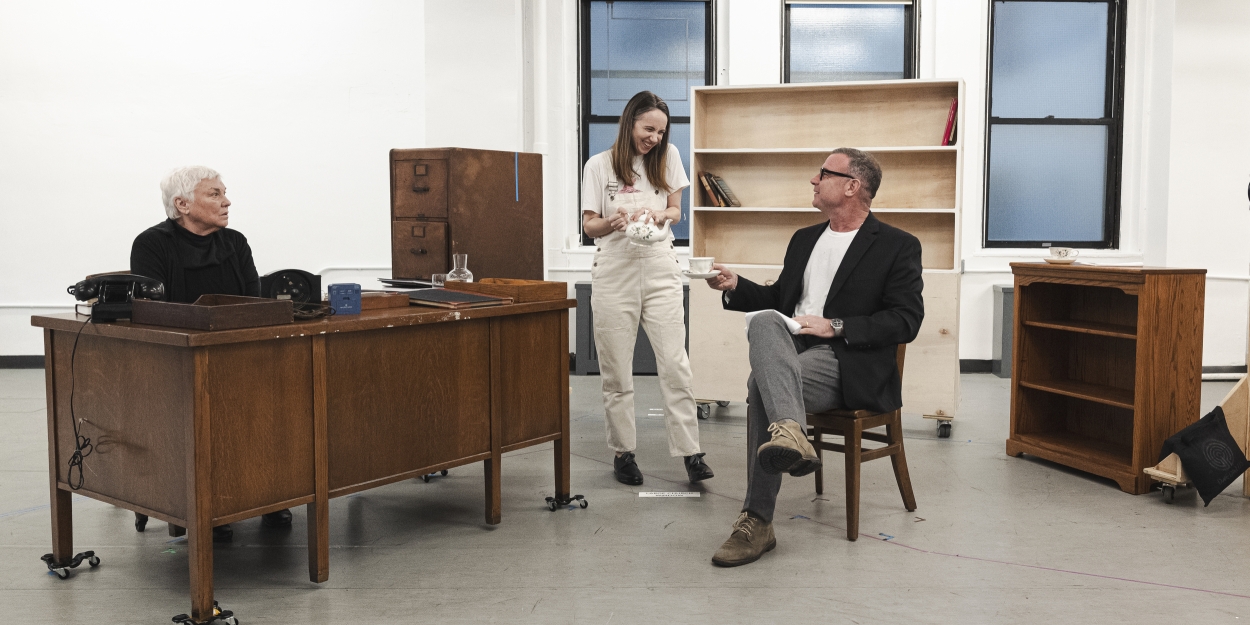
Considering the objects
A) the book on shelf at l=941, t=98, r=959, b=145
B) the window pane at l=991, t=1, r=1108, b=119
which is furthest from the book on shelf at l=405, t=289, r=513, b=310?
the window pane at l=991, t=1, r=1108, b=119

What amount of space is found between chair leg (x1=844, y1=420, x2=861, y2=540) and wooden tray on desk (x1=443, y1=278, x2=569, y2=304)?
3.76 feet

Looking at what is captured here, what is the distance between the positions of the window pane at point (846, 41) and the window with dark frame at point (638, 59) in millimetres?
706

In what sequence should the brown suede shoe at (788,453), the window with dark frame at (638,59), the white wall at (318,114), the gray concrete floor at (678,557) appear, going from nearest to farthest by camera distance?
the gray concrete floor at (678,557) → the brown suede shoe at (788,453) → the white wall at (318,114) → the window with dark frame at (638,59)

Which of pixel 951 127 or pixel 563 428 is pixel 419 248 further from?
pixel 951 127

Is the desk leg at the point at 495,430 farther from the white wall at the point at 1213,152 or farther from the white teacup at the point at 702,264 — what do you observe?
the white wall at the point at 1213,152

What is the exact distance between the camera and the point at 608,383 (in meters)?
4.01

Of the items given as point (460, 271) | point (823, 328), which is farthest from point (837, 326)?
point (460, 271)

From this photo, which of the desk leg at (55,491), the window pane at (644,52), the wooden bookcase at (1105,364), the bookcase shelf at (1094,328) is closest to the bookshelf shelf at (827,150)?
the wooden bookcase at (1105,364)

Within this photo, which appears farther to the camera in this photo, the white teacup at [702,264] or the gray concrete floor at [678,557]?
the white teacup at [702,264]

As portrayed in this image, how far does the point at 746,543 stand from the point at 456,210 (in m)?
1.81

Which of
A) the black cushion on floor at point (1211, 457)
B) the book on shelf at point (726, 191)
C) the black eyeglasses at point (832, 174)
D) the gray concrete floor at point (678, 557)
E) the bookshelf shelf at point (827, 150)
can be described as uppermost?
the bookshelf shelf at point (827, 150)

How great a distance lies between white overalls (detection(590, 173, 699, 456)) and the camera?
395 cm

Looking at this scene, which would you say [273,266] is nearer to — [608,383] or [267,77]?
[267,77]

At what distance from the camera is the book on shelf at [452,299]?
128 inches
